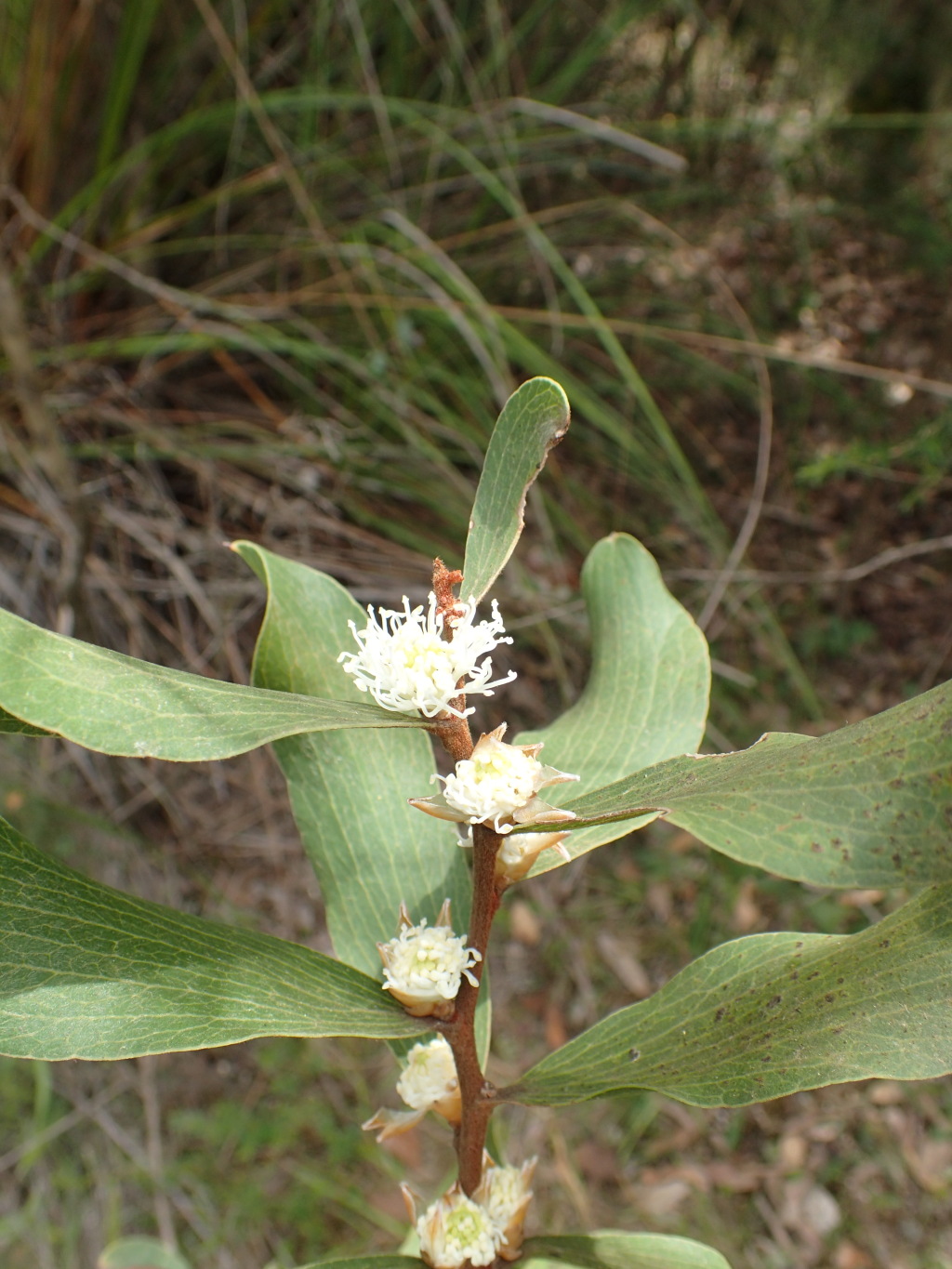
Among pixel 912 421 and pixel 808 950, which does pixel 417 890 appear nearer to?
pixel 808 950

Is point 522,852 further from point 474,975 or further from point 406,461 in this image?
point 406,461

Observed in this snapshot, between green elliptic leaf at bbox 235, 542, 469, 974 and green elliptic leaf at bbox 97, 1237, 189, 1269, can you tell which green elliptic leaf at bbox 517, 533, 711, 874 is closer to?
green elliptic leaf at bbox 235, 542, 469, 974

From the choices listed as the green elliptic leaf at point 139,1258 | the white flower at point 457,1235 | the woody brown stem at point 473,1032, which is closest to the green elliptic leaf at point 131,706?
the woody brown stem at point 473,1032

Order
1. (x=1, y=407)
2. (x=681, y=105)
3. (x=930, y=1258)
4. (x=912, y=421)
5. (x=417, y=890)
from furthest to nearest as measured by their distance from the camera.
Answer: (x=681, y=105)
(x=912, y=421)
(x=1, y=407)
(x=930, y=1258)
(x=417, y=890)

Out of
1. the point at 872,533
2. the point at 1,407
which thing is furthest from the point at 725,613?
the point at 1,407

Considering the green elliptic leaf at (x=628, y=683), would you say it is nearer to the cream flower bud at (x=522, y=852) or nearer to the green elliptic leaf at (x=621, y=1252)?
the cream flower bud at (x=522, y=852)

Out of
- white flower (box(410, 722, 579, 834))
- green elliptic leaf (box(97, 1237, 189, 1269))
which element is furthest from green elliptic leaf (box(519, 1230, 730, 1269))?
green elliptic leaf (box(97, 1237, 189, 1269))

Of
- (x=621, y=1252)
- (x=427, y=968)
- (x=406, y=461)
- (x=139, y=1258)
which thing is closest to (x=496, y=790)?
(x=427, y=968)
